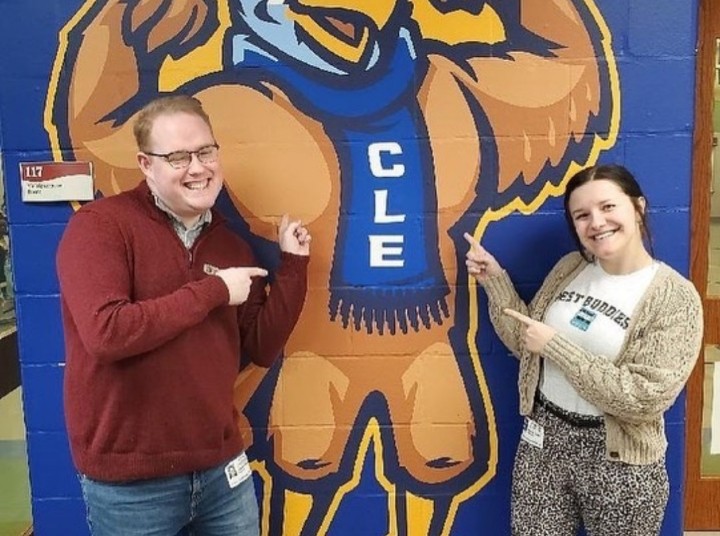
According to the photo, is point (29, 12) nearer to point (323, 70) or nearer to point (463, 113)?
point (323, 70)

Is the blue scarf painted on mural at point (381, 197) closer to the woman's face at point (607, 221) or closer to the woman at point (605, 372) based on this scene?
the woman at point (605, 372)

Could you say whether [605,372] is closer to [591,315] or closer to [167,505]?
[591,315]

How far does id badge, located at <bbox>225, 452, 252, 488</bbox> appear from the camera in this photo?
201 centimetres

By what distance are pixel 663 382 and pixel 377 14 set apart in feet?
3.84

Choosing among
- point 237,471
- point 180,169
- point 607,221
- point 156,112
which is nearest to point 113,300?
point 180,169

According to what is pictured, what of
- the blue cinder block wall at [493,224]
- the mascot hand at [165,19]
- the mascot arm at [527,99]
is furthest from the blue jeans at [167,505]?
the mascot hand at [165,19]

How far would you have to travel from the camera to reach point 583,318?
2008 mm

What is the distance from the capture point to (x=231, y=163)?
224 cm

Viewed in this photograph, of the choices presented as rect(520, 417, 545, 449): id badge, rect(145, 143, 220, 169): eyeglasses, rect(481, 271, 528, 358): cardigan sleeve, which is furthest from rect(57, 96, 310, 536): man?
rect(520, 417, 545, 449): id badge

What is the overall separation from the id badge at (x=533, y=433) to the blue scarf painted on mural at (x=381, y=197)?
377 mm

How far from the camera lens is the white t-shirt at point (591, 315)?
6.41ft

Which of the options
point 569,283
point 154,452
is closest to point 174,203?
point 154,452

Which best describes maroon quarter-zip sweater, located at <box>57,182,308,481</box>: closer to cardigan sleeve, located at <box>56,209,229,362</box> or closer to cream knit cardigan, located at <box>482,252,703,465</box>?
cardigan sleeve, located at <box>56,209,229,362</box>

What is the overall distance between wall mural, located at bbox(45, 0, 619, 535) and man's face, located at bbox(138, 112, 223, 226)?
1.11 ft
